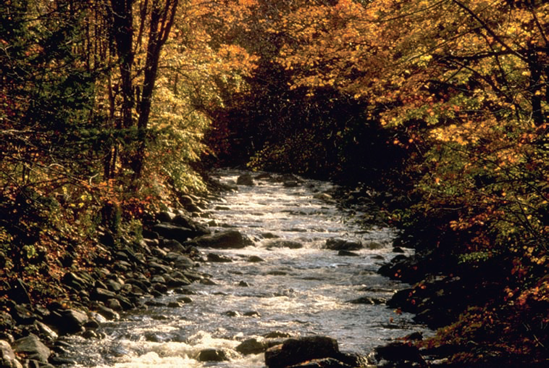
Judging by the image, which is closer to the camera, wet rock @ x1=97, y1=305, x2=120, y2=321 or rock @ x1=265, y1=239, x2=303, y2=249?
wet rock @ x1=97, y1=305, x2=120, y2=321

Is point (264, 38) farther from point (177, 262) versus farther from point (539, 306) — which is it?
point (539, 306)

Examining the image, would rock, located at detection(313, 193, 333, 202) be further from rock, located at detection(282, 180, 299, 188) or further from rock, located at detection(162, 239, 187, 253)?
rock, located at detection(162, 239, 187, 253)

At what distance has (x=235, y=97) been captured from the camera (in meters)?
27.9

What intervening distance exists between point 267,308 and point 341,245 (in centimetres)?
608

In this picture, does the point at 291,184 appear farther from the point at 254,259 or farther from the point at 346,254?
the point at 254,259

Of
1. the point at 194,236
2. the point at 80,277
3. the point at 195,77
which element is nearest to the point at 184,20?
the point at 195,77

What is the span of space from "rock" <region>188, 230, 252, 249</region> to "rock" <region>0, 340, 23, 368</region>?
32.8 ft

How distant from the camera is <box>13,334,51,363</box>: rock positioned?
8.05 metres

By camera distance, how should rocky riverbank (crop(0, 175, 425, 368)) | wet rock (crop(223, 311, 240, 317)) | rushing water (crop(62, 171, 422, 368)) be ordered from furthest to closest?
wet rock (crop(223, 311, 240, 317)), rushing water (crop(62, 171, 422, 368)), rocky riverbank (crop(0, 175, 425, 368))

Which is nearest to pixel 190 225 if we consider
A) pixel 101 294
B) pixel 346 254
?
pixel 346 254

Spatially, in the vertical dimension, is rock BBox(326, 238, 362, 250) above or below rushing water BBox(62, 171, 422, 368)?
above

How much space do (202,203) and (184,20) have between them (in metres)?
9.09

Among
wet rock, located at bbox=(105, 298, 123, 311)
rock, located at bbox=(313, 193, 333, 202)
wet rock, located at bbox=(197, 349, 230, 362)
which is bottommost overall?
wet rock, located at bbox=(197, 349, 230, 362)

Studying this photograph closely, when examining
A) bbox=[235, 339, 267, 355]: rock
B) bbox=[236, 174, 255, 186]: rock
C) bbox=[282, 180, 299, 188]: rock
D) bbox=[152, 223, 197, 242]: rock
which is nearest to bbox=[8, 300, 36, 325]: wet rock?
bbox=[235, 339, 267, 355]: rock
